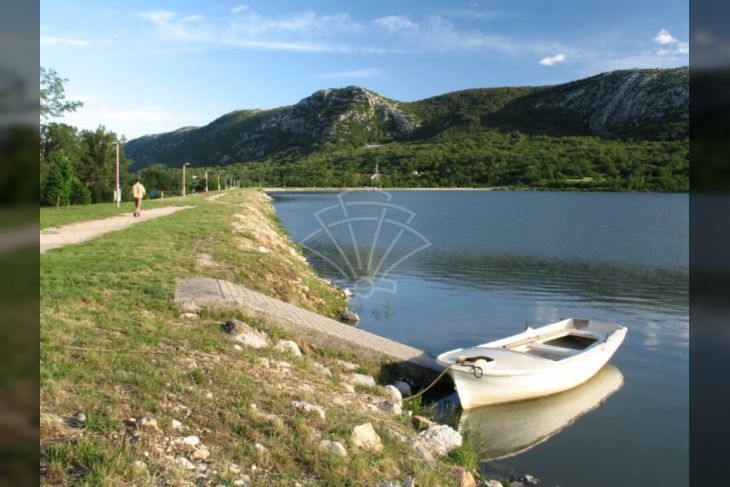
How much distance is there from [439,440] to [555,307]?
14.6 metres

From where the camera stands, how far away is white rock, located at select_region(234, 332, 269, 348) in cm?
931

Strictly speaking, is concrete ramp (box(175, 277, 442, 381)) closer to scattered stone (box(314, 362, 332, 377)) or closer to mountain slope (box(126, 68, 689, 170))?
scattered stone (box(314, 362, 332, 377))

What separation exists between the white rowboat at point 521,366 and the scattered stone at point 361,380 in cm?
169

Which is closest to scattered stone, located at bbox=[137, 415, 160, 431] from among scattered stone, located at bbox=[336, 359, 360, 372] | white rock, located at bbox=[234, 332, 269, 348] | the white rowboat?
white rock, located at bbox=[234, 332, 269, 348]

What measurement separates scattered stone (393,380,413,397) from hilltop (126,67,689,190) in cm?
10703

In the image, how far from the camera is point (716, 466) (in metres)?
5.69

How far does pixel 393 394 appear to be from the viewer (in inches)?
387

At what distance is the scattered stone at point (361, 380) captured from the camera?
32.3 ft

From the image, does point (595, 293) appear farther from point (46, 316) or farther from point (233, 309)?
point (46, 316)

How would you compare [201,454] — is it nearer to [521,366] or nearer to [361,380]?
[361,380]

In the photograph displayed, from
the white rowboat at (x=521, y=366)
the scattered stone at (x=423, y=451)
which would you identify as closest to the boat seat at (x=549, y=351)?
the white rowboat at (x=521, y=366)

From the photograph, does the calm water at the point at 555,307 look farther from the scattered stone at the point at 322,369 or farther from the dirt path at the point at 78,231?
the dirt path at the point at 78,231

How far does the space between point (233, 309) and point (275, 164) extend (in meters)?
171

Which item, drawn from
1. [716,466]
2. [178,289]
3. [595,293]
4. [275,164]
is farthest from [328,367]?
[275,164]
